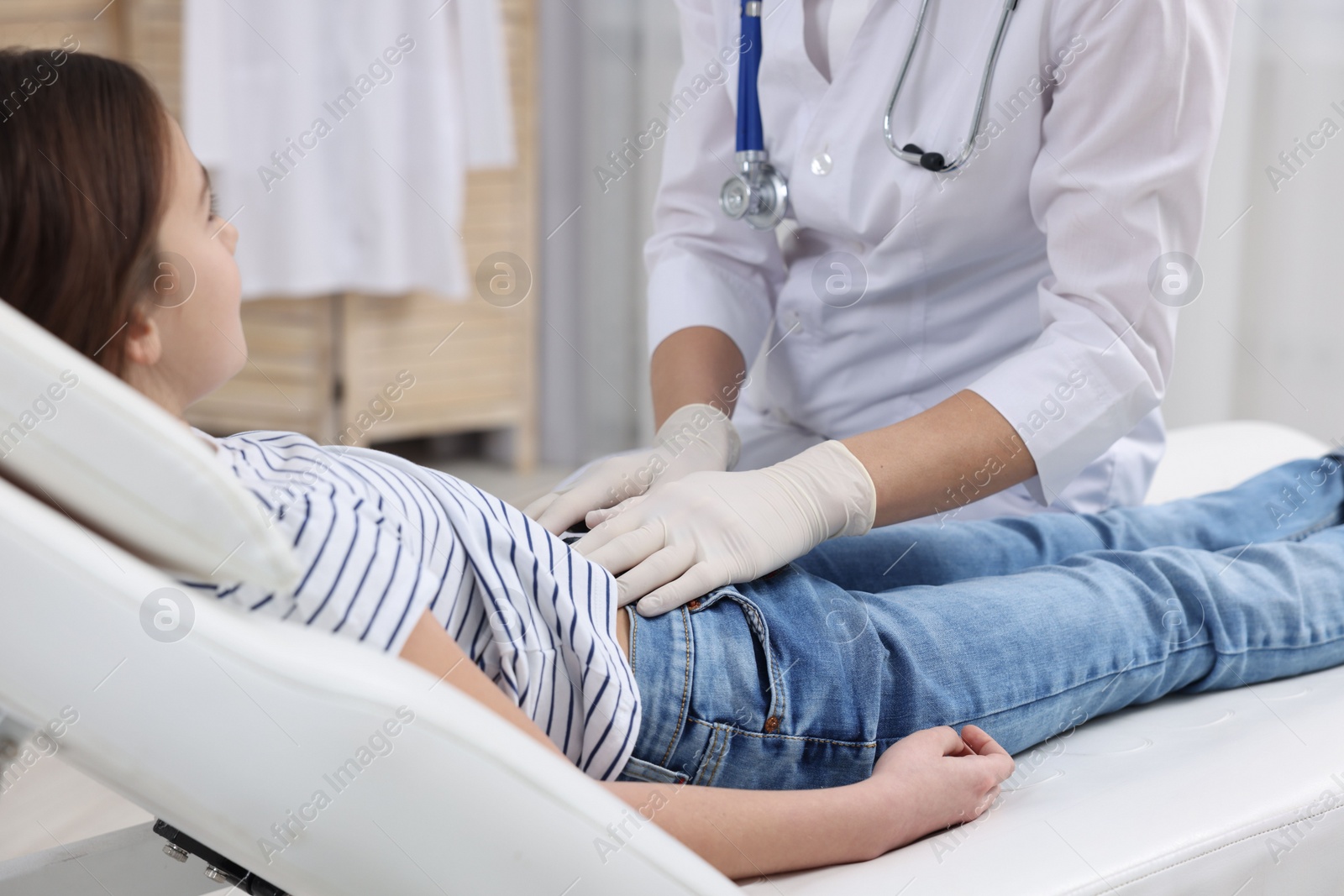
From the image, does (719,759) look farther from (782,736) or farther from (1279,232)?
(1279,232)

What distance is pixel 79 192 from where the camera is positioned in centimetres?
60

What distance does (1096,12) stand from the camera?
3.09 feet

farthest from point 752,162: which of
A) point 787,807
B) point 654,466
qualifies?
point 787,807

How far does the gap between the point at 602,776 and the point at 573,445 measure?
2366 millimetres

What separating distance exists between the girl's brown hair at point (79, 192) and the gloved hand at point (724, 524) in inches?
14.0

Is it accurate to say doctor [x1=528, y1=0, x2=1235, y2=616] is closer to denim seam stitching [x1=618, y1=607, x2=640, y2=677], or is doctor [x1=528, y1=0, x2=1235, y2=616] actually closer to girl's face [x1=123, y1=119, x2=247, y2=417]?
denim seam stitching [x1=618, y1=607, x2=640, y2=677]

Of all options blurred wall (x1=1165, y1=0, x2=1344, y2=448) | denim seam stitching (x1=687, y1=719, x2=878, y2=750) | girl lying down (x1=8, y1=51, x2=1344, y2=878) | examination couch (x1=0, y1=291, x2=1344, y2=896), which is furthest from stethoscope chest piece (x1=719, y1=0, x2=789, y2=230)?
blurred wall (x1=1165, y1=0, x2=1344, y2=448)

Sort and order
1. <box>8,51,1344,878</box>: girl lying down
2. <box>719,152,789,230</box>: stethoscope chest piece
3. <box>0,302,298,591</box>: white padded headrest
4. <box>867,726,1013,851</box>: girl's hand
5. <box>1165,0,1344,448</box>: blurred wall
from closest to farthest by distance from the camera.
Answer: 1. <box>0,302,298,591</box>: white padded headrest
2. <box>8,51,1344,878</box>: girl lying down
3. <box>867,726,1013,851</box>: girl's hand
4. <box>719,152,789,230</box>: stethoscope chest piece
5. <box>1165,0,1344,448</box>: blurred wall

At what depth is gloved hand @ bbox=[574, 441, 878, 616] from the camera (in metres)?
0.80

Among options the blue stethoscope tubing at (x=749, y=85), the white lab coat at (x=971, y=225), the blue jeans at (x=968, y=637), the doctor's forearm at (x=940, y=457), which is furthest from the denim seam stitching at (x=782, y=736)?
the blue stethoscope tubing at (x=749, y=85)

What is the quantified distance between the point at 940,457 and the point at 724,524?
228 millimetres

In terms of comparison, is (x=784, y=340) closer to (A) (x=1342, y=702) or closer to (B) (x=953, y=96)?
Answer: (B) (x=953, y=96)

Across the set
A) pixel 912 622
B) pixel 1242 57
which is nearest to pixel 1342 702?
pixel 912 622

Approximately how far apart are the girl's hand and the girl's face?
0.48 m
